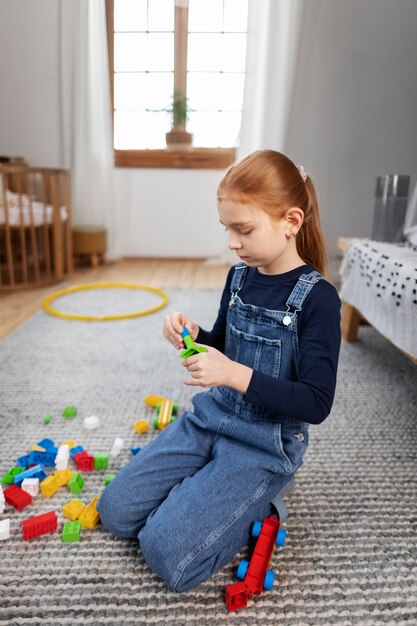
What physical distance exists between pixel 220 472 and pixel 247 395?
14 centimetres

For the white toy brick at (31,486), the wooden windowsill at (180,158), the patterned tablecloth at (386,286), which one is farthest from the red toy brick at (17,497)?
the wooden windowsill at (180,158)

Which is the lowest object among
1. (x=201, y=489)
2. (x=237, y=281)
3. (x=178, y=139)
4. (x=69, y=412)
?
(x=69, y=412)

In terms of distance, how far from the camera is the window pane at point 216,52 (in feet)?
9.17

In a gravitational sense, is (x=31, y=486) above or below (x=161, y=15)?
below

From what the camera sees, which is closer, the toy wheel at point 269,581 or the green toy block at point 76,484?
the toy wheel at point 269,581

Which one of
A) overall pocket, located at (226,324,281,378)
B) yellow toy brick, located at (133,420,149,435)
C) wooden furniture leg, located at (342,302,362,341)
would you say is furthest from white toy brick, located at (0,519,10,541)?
wooden furniture leg, located at (342,302,362,341)

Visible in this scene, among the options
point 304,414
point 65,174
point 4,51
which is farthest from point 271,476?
point 4,51

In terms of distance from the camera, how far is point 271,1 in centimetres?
239

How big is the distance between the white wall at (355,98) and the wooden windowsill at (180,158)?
447 mm

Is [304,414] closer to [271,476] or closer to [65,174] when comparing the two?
[271,476]

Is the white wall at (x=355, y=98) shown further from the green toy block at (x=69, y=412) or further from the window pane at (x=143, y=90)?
the green toy block at (x=69, y=412)

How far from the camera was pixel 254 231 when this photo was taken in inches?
26.7

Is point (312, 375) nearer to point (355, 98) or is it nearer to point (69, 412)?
point (69, 412)

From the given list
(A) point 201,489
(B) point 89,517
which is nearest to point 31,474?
(B) point 89,517
